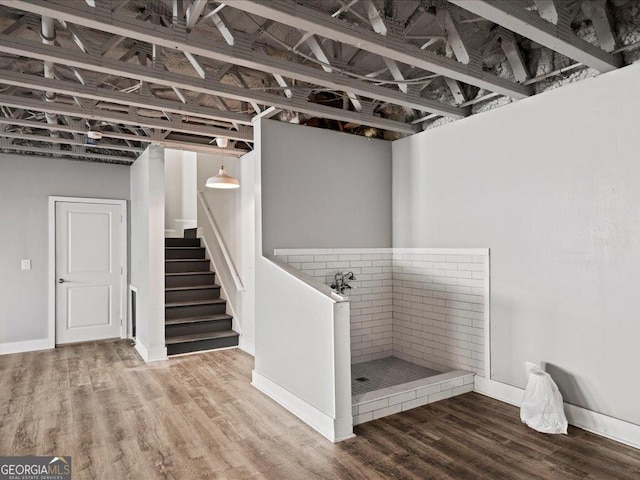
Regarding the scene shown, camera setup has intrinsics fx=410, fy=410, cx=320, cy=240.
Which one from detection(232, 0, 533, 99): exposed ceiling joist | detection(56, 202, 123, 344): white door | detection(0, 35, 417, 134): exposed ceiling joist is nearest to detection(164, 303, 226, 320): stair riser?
detection(56, 202, 123, 344): white door

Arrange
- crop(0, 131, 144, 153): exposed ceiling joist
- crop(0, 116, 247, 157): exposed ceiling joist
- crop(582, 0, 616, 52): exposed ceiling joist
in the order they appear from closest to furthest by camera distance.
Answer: crop(582, 0, 616, 52): exposed ceiling joist, crop(0, 116, 247, 157): exposed ceiling joist, crop(0, 131, 144, 153): exposed ceiling joist

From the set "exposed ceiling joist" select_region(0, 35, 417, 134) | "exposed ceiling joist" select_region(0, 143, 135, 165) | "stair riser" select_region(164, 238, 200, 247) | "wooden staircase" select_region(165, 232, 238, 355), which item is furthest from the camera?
"stair riser" select_region(164, 238, 200, 247)

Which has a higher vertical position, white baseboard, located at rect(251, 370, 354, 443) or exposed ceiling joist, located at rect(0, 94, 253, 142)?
exposed ceiling joist, located at rect(0, 94, 253, 142)

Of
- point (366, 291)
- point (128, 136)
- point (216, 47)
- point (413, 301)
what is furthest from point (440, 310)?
point (128, 136)

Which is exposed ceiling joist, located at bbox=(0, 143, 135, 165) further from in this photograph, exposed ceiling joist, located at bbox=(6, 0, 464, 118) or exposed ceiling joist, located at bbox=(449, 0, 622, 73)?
exposed ceiling joist, located at bbox=(449, 0, 622, 73)

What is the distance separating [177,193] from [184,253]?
247cm

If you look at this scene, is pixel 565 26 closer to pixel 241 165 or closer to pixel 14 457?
pixel 241 165

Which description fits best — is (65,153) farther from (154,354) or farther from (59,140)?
(154,354)

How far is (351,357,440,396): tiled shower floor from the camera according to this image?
3794 mm

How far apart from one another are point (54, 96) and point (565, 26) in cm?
412

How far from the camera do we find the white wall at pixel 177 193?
8.75 metres

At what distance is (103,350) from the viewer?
565 centimetres

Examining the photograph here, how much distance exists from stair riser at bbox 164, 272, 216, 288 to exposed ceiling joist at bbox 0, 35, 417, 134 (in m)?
3.73

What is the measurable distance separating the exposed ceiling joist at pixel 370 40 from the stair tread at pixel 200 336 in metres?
4.29
